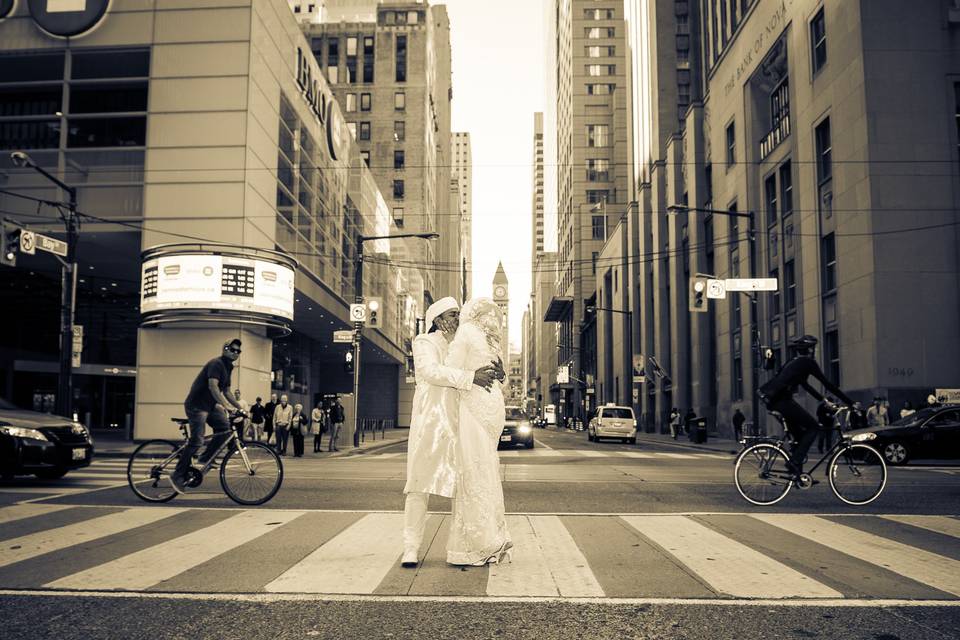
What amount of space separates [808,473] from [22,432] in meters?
10.5

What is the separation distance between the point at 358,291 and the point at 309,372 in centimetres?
1752

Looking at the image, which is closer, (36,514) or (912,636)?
(912,636)

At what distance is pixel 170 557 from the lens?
5734 millimetres

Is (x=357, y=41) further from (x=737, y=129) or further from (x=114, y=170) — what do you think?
(x=114, y=170)

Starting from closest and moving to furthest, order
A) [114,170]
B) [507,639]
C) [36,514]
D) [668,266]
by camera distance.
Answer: [507,639]
[36,514]
[114,170]
[668,266]

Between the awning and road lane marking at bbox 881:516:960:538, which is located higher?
the awning

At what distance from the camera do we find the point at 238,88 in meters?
26.0

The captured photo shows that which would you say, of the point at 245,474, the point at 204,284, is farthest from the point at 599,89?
the point at 245,474

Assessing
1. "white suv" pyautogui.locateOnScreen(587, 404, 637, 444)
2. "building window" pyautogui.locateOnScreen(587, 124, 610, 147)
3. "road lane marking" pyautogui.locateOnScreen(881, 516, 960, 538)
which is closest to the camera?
"road lane marking" pyautogui.locateOnScreen(881, 516, 960, 538)

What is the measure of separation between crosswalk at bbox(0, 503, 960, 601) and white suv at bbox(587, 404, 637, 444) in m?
24.9

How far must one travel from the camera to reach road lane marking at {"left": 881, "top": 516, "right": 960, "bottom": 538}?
7.31 m

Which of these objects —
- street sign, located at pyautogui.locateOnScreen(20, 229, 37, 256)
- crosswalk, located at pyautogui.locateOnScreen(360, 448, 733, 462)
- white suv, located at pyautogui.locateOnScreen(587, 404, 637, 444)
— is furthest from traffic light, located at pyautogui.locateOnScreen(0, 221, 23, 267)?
white suv, located at pyautogui.locateOnScreen(587, 404, 637, 444)

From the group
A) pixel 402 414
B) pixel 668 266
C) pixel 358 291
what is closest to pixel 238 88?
pixel 358 291

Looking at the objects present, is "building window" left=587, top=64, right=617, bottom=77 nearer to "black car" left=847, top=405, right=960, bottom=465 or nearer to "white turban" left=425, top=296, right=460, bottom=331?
"black car" left=847, top=405, right=960, bottom=465
